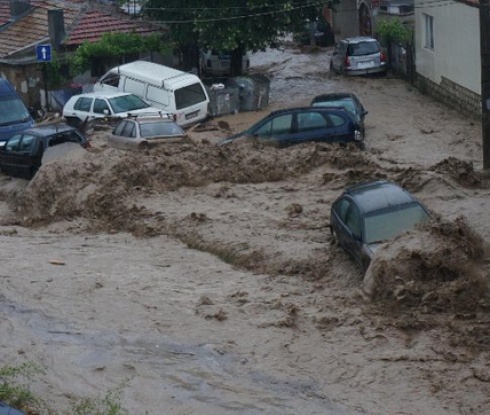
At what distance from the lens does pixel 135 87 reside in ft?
107

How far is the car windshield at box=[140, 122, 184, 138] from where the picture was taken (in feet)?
87.4

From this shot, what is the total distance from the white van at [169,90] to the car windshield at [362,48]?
774 centimetres

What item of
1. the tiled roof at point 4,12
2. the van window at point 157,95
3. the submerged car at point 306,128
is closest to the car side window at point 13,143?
the submerged car at point 306,128

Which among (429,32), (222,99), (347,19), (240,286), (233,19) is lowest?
(240,286)

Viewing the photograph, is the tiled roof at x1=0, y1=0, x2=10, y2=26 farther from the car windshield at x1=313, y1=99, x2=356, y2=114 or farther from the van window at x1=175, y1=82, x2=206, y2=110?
the car windshield at x1=313, y1=99, x2=356, y2=114

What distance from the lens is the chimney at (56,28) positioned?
36219mm

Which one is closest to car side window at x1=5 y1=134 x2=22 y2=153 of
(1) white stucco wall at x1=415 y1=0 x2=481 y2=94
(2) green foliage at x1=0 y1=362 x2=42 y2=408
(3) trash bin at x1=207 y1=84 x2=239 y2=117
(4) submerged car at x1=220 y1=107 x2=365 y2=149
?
(4) submerged car at x1=220 y1=107 x2=365 y2=149

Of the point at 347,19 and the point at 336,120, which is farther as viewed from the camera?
the point at 347,19

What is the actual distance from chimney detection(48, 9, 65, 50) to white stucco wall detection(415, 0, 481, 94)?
10981 mm

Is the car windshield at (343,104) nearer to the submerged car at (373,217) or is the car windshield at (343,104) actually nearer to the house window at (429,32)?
the house window at (429,32)

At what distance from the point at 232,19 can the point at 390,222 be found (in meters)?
18.5

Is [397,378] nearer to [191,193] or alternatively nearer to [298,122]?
[191,193]

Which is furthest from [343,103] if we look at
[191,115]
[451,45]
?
[451,45]

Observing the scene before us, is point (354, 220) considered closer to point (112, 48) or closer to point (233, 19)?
point (233, 19)
